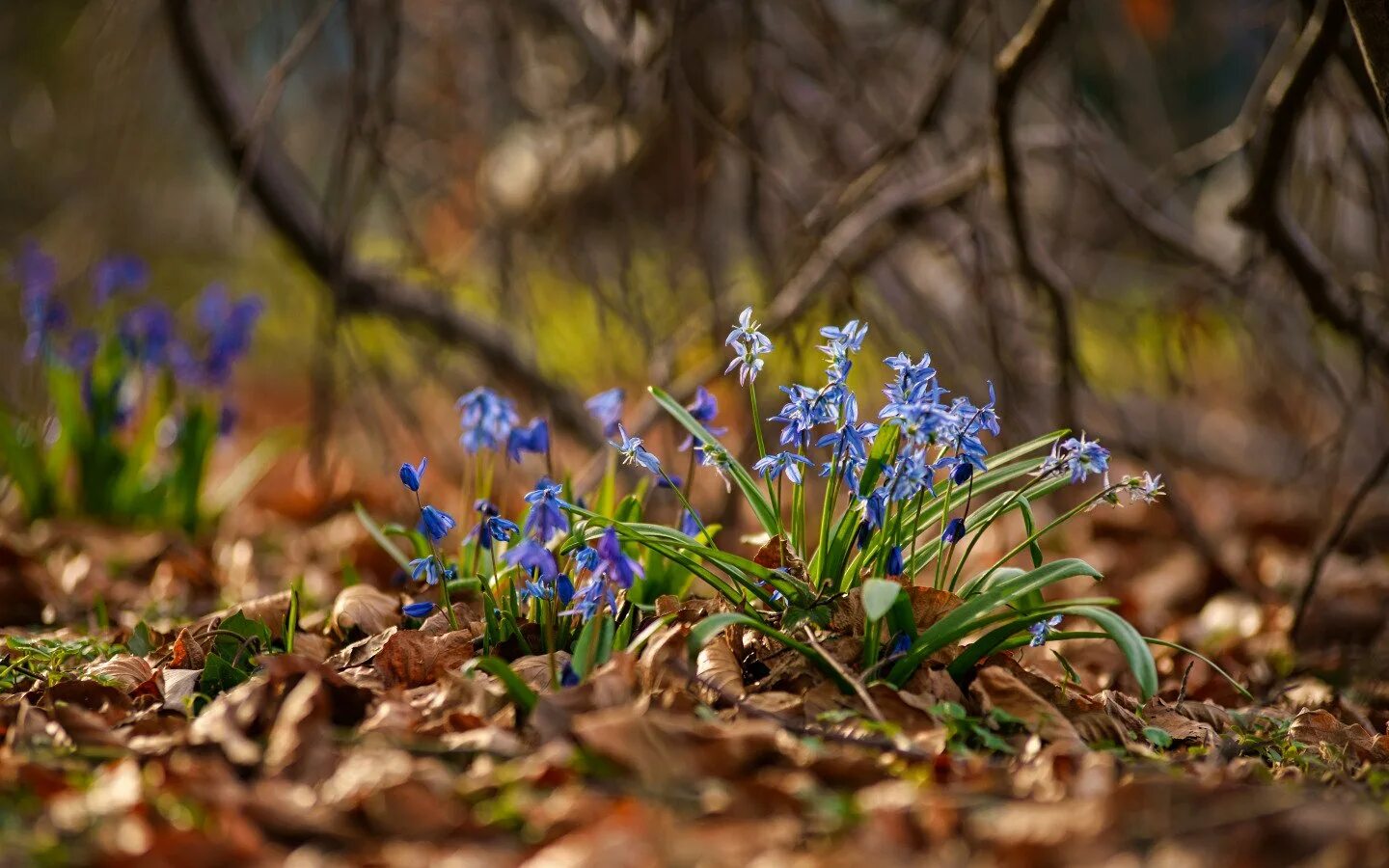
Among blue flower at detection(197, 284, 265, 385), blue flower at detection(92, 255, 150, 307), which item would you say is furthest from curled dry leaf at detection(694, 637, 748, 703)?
blue flower at detection(92, 255, 150, 307)

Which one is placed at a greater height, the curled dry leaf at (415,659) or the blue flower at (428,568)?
the blue flower at (428,568)

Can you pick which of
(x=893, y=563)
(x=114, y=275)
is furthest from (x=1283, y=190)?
(x=114, y=275)

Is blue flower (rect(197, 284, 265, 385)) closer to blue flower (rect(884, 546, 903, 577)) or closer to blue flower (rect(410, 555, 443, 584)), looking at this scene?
blue flower (rect(410, 555, 443, 584))

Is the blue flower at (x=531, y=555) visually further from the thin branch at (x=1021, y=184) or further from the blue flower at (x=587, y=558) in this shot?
the thin branch at (x=1021, y=184)

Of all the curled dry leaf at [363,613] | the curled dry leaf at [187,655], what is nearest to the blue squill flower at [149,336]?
the curled dry leaf at [363,613]

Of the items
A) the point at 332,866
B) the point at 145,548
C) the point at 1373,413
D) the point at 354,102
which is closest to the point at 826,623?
the point at 332,866

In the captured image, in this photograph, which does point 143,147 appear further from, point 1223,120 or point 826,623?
point 1223,120
